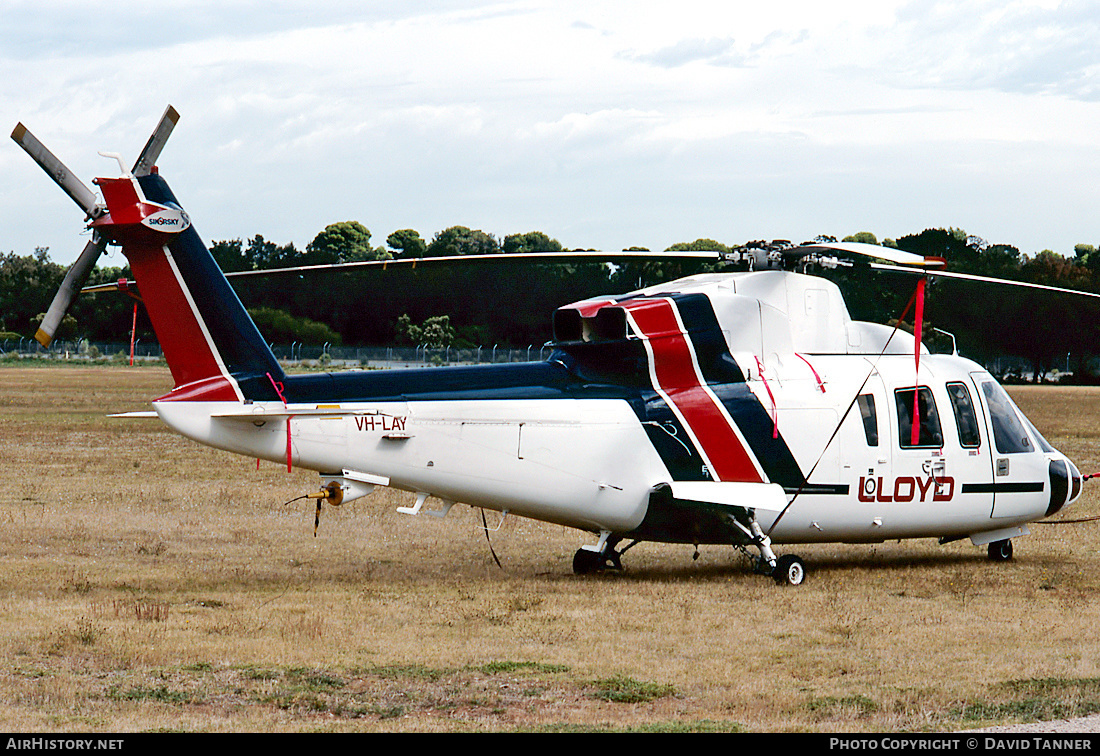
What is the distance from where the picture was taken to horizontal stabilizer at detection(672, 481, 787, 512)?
1343 cm

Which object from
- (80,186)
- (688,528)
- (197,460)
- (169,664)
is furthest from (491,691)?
(197,460)

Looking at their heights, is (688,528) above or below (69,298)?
below

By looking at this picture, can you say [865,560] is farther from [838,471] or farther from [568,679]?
[568,679]

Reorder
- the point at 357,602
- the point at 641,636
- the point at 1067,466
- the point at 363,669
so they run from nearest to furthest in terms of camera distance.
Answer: the point at 363,669
the point at 641,636
the point at 357,602
the point at 1067,466

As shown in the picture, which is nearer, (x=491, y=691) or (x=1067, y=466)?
(x=491, y=691)

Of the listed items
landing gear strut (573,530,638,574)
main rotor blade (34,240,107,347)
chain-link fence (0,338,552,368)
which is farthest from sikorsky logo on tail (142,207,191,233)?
landing gear strut (573,530,638,574)

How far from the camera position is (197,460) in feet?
88.2

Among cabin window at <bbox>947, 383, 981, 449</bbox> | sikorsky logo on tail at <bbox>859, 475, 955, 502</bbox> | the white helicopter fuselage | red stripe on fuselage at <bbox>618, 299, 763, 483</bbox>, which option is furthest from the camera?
cabin window at <bbox>947, 383, 981, 449</bbox>

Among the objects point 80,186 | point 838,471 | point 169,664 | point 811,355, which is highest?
point 80,186

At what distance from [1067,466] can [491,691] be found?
955 centimetres

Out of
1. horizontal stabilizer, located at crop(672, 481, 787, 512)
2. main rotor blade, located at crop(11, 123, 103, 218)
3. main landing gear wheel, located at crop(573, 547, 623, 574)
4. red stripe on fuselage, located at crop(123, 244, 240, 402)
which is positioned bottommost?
main landing gear wheel, located at crop(573, 547, 623, 574)

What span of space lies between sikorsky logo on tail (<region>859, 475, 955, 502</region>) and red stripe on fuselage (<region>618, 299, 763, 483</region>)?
1539 mm

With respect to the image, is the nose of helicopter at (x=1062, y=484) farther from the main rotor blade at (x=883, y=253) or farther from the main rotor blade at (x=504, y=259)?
the main rotor blade at (x=504, y=259)

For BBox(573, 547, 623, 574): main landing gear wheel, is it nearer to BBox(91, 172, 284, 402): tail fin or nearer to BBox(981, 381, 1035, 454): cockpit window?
BBox(91, 172, 284, 402): tail fin
